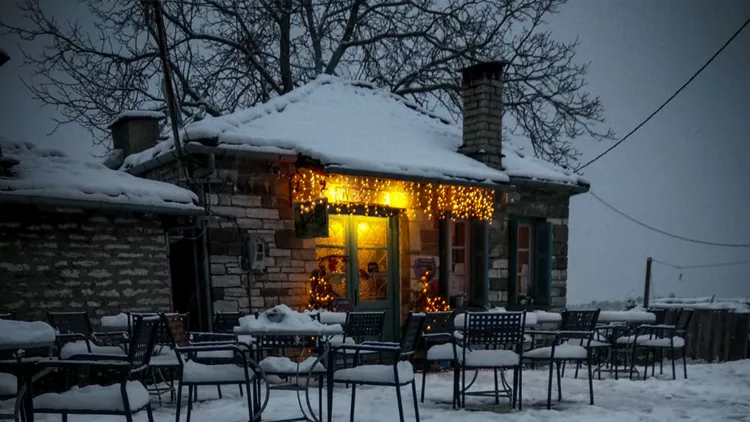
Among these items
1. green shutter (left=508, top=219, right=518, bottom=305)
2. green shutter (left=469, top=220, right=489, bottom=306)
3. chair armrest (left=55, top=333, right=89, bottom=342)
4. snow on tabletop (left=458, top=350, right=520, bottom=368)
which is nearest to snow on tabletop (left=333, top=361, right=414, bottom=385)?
snow on tabletop (left=458, top=350, right=520, bottom=368)

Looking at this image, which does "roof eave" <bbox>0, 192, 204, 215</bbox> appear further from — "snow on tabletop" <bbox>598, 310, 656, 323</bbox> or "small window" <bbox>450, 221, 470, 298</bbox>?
"snow on tabletop" <bbox>598, 310, 656, 323</bbox>

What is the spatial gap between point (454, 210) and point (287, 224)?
2.54 meters

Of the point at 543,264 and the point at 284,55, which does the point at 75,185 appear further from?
the point at 284,55

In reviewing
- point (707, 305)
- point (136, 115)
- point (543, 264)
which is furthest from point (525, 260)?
point (136, 115)

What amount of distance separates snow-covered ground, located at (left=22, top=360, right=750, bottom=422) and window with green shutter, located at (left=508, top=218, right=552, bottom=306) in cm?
294

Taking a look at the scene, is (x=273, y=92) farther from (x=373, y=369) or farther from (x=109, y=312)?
(x=373, y=369)

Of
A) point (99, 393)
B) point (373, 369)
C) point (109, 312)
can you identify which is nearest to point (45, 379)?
point (109, 312)

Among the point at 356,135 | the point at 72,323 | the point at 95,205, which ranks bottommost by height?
the point at 72,323

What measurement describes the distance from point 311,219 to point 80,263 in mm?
2506

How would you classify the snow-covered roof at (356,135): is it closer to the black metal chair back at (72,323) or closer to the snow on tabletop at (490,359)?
the black metal chair back at (72,323)

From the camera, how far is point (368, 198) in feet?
26.2

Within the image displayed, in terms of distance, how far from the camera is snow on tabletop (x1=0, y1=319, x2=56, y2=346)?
2.84 m

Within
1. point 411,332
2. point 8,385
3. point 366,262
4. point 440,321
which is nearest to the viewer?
point 8,385

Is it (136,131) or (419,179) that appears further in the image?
(136,131)
